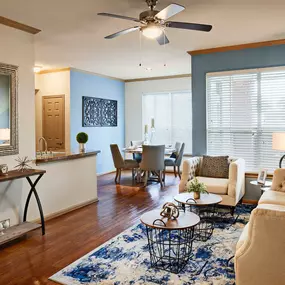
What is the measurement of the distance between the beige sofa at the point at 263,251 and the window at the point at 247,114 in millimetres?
3083

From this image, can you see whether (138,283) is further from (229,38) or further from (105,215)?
(229,38)

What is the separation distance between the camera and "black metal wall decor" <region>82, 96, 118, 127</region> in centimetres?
743

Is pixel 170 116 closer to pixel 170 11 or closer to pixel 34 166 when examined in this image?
pixel 34 166

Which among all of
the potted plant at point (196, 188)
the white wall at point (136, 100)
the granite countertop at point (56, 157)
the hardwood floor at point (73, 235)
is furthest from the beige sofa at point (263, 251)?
the white wall at point (136, 100)

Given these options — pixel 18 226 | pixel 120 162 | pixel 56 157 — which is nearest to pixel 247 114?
pixel 120 162

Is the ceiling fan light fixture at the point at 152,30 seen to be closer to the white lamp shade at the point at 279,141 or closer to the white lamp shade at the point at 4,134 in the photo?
the white lamp shade at the point at 4,134

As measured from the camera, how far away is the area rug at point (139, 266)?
2.54m

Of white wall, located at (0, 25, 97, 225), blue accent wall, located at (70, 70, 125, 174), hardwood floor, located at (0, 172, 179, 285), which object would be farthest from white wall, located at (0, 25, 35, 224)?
blue accent wall, located at (70, 70, 125, 174)

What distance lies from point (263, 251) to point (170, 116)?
21.2 ft

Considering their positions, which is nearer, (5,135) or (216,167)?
(5,135)

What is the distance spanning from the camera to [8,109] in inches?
146

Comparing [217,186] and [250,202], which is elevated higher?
[217,186]

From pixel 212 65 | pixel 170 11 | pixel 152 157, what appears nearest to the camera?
pixel 170 11

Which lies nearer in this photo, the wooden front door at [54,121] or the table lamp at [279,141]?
the table lamp at [279,141]
